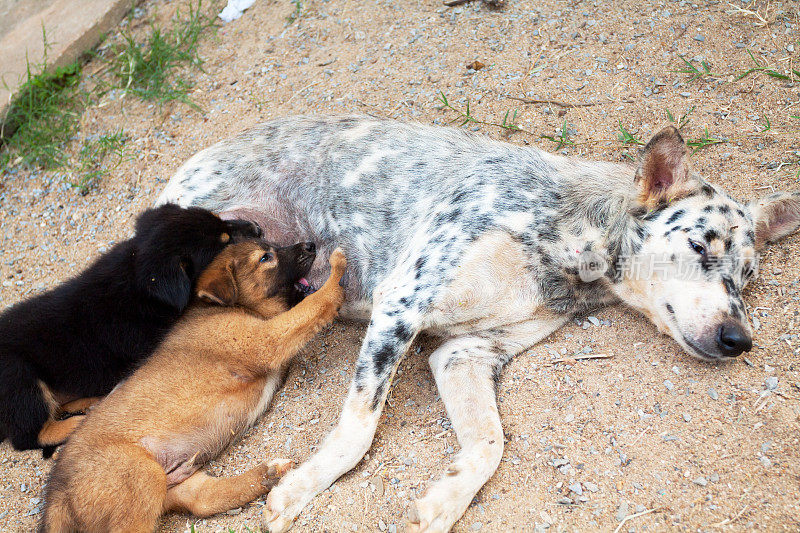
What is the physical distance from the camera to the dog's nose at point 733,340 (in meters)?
3.03

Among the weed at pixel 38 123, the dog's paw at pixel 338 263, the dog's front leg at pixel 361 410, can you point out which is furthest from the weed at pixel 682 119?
the weed at pixel 38 123

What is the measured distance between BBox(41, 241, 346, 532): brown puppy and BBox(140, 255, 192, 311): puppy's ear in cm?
16

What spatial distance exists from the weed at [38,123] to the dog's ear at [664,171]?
4.69 m

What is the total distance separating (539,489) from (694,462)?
0.66 metres

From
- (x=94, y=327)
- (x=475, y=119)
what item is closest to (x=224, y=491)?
(x=94, y=327)

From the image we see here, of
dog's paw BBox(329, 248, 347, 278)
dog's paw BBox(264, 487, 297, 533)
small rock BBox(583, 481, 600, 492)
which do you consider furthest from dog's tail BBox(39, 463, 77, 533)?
small rock BBox(583, 481, 600, 492)

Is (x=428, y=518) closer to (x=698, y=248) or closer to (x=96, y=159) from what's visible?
(x=698, y=248)

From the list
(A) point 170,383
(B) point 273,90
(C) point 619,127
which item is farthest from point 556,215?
(B) point 273,90

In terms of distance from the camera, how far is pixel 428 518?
112 inches

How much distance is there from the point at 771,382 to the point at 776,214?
0.98 meters

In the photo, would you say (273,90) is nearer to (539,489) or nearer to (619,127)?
(619,127)

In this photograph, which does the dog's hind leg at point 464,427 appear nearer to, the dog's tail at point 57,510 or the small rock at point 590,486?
the small rock at point 590,486

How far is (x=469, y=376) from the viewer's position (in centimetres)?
347

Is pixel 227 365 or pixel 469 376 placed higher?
pixel 227 365
